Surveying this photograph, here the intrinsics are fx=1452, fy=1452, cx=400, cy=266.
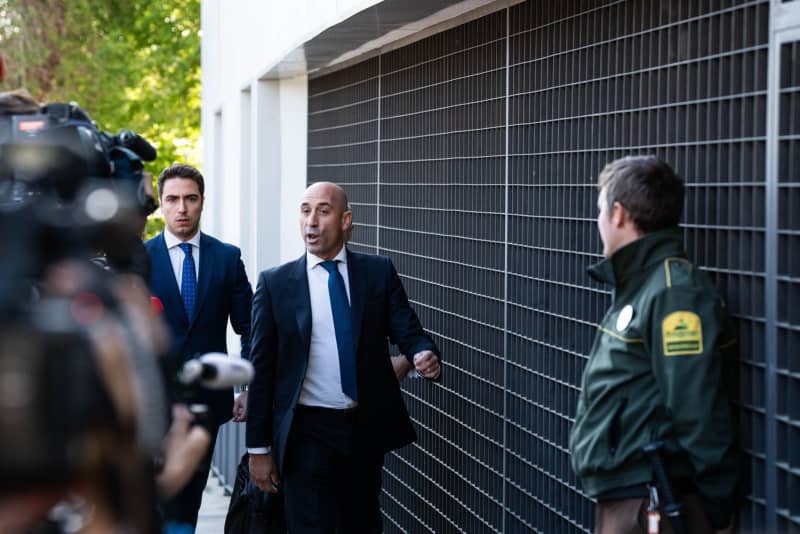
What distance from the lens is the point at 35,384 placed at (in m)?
1.86

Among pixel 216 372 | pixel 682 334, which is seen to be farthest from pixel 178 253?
pixel 216 372

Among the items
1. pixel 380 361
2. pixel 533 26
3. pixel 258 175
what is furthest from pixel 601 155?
pixel 258 175

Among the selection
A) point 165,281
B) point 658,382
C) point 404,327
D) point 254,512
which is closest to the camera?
point 658,382

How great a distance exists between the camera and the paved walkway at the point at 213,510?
10.6 m

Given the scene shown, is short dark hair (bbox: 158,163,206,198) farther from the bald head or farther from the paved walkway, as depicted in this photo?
the paved walkway

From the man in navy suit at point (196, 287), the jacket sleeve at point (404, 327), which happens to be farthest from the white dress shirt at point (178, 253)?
the jacket sleeve at point (404, 327)

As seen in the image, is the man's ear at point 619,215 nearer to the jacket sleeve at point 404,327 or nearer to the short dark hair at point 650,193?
the short dark hair at point 650,193

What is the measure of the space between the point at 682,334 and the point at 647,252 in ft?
1.15

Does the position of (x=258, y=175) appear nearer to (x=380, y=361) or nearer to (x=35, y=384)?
(x=380, y=361)

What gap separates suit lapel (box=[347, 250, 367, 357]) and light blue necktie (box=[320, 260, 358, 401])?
2 cm

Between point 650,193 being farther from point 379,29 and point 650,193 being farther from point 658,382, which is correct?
point 379,29

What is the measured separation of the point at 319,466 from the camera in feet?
22.0

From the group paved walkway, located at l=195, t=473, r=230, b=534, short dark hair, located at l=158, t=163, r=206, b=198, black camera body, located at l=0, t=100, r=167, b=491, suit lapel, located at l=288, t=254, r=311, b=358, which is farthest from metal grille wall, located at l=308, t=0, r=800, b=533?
black camera body, located at l=0, t=100, r=167, b=491

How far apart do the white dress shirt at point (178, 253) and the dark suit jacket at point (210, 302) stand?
0.02m
